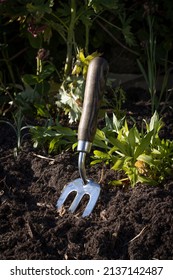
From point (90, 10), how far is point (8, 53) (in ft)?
2.32

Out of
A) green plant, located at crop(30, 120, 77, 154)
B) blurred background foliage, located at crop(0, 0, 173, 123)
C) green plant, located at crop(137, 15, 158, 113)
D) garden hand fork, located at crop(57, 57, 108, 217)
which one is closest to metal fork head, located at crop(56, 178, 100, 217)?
garden hand fork, located at crop(57, 57, 108, 217)

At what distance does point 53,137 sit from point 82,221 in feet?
2.09

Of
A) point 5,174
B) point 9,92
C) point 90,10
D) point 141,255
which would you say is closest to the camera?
point 141,255

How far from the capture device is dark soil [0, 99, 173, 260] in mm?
2387

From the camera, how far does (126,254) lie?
2.38 metres

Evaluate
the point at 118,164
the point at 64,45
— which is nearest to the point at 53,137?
the point at 118,164

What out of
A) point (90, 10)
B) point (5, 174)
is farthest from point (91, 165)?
point (90, 10)

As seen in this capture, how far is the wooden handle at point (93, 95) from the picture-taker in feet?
8.28

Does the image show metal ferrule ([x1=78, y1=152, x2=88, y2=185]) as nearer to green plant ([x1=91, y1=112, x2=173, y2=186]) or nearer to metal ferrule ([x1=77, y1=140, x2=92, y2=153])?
metal ferrule ([x1=77, y1=140, x2=92, y2=153])

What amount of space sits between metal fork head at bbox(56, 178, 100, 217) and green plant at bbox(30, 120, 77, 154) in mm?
339

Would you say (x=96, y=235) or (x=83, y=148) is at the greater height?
(x=83, y=148)

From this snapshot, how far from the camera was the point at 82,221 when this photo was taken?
2.51 meters

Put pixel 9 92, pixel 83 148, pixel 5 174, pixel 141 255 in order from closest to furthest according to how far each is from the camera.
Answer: pixel 141 255 < pixel 83 148 < pixel 5 174 < pixel 9 92

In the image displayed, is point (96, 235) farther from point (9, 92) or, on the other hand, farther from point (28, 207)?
point (9, 92)
